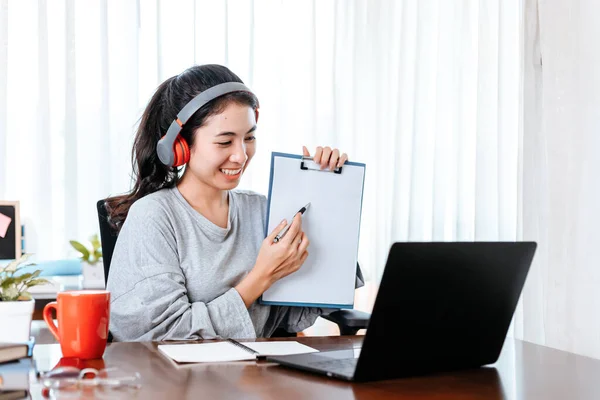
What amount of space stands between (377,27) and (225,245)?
6.43 feet

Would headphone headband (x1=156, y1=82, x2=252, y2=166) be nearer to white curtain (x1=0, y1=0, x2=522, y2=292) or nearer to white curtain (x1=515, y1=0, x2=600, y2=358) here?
white curtain (x1=0, y1=0, x2=522, y2=292)

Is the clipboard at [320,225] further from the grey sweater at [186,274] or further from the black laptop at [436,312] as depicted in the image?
the black laptop at [436,312]

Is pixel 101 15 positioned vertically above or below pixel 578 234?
above

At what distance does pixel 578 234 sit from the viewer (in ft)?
8.32

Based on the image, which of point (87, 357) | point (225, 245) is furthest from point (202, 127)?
point (87, 357)

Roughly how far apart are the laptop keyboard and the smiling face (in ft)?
2.05

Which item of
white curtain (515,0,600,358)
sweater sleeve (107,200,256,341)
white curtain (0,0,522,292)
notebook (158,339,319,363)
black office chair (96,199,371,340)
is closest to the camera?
notebook (158,339,319,363)

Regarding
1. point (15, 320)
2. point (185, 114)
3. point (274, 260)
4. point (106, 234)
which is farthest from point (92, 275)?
point (15, 320)

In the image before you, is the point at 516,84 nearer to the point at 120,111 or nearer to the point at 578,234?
the point at 578,234

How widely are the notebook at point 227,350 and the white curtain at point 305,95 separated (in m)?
1.75

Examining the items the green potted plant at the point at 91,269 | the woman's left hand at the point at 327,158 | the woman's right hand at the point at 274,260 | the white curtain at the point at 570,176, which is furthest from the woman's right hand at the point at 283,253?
the white curtain at the point at 570,176

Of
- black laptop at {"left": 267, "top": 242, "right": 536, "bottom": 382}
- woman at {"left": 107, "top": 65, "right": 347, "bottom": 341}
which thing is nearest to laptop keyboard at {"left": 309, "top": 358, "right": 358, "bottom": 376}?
black laptop at {"left": 267, "top": 242, "right": 536, "bottom": 382}

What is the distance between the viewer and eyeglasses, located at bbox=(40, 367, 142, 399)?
80 centimetres

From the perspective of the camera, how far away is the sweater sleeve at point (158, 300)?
4.21 feet
